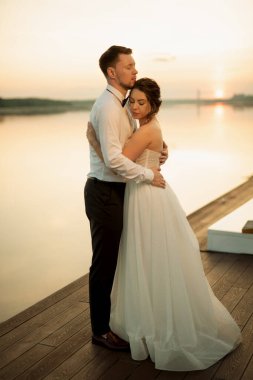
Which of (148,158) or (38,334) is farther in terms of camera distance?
(38,334)

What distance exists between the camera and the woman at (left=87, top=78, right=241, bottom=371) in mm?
2400

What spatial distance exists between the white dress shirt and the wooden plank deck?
3.09 feet

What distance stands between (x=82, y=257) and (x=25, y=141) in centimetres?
148

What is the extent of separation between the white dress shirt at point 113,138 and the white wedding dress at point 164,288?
12cm

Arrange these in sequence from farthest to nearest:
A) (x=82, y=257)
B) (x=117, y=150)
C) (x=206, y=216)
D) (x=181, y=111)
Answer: (x=181, y=111) → (x=206, y=216) → (x=82, y=257) → (x=117, y=150)

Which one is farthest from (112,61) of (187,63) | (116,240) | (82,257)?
(187,63)

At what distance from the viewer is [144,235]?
247 centimetres

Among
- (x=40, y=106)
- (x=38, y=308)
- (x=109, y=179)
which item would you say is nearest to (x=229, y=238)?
(x=38, y=308)

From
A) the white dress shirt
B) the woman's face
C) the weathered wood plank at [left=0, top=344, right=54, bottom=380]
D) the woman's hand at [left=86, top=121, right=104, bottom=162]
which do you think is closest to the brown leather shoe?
the weathered wood plank at [left=0, top=344, right=54, bottom=380]

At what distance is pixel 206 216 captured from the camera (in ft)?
19.0

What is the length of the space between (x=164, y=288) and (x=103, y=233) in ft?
1.36

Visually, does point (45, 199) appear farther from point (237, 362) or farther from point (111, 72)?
point (237, 362)

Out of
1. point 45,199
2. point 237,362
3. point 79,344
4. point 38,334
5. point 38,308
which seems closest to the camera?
point 237,362

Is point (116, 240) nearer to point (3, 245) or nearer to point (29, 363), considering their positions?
point (29, 363)
